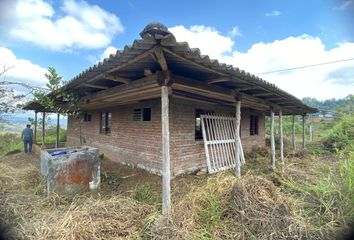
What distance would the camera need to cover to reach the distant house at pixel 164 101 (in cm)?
307

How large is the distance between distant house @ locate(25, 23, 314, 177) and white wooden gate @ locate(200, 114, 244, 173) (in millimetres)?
37

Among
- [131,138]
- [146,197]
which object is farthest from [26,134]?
[146,197]

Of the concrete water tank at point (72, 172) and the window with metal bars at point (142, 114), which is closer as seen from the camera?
the concrete water tank at point (72, 172)

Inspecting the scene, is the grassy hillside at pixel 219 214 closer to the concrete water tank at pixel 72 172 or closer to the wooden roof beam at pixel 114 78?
the concrete water tank at pixel 72 172

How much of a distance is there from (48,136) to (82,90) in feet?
42.3

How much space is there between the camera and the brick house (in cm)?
306

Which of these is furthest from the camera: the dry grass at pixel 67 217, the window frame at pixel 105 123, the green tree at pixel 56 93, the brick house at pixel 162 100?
the window frame at pixel 105 123

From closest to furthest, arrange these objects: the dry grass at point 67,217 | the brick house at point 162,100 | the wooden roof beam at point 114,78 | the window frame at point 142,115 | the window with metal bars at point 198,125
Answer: the dry grass at point 67,217 → the brick house at point 162,100 → the wooden roof beam at point 114,78 → the window frame at point 142,115 → the window with metal bars at point 198,125

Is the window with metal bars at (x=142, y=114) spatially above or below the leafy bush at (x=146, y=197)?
above

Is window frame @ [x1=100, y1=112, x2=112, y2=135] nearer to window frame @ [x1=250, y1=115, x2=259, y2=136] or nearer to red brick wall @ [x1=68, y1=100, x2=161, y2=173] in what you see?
red brick wall @ [x1=68, y1=100, x2=161, y2=173]

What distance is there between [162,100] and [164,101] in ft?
0.16

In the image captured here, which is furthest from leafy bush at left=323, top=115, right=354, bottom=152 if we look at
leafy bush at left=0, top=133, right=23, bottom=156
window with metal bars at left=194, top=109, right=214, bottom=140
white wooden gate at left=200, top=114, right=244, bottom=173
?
leafy bush at left=0, top=133, right=23, bottom=156

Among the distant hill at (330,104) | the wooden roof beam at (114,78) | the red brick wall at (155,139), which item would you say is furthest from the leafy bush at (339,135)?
the distant hill at (330,104)

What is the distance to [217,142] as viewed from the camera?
6.93 m
